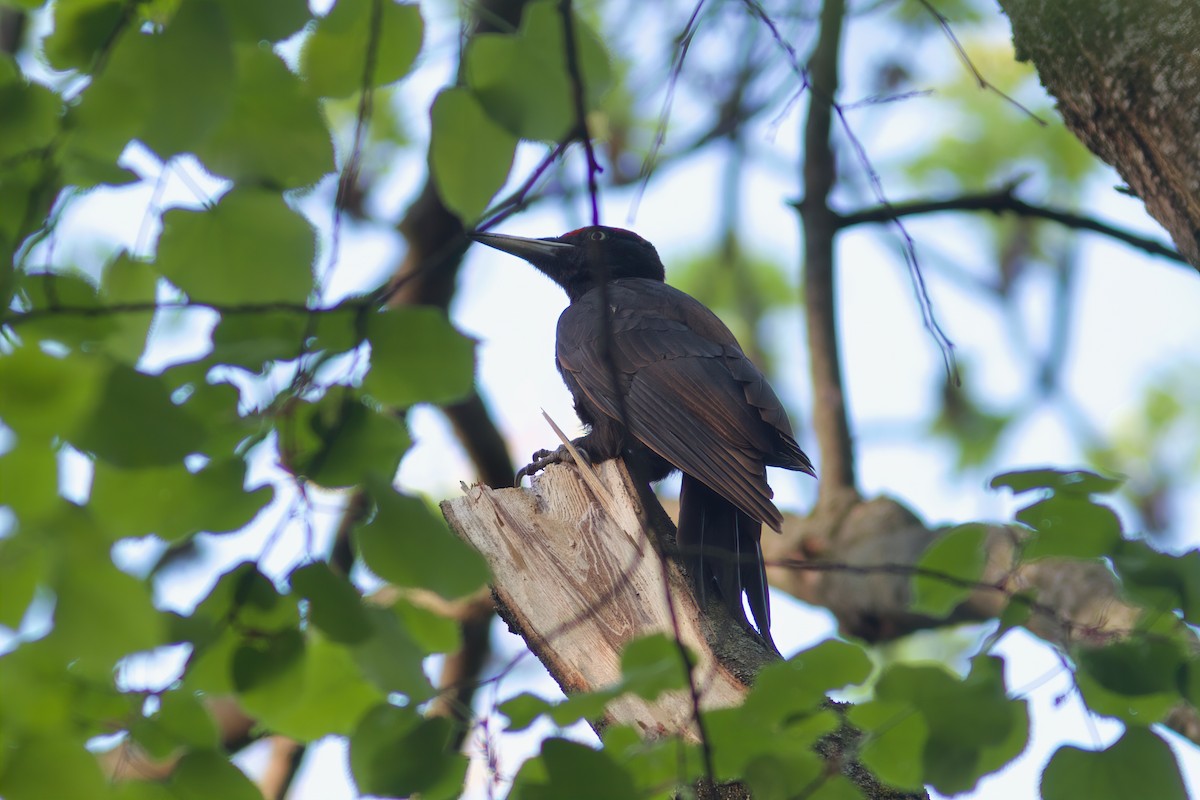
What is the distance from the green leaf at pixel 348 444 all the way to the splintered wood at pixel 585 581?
1392mm

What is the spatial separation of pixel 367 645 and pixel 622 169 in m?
6.59

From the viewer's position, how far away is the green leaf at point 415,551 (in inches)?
55.7

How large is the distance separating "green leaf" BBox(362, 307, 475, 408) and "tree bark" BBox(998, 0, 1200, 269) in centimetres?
190

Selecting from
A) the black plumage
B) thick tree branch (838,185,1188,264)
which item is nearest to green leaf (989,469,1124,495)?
the black plumage

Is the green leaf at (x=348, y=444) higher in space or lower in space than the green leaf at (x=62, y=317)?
lower

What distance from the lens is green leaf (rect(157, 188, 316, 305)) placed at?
4.73ft

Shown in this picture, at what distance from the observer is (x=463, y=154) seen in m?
1.40

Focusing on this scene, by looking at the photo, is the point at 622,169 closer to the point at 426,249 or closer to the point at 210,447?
the point at 426,249

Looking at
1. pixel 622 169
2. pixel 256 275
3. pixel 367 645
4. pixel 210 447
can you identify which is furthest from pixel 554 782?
pixel 622 169

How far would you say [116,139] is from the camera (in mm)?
1366

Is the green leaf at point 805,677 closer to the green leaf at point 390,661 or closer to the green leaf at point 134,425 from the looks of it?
the green leaf at point 390,661

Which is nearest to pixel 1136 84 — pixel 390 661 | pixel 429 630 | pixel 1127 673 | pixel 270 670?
pixel 1127 673

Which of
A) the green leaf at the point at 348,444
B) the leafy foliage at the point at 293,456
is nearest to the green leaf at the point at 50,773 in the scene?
the leafy foliage at the point at 293,456

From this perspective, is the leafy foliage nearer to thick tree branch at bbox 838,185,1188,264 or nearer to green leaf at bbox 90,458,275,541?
green leaf at bbox 90,458,275,541
